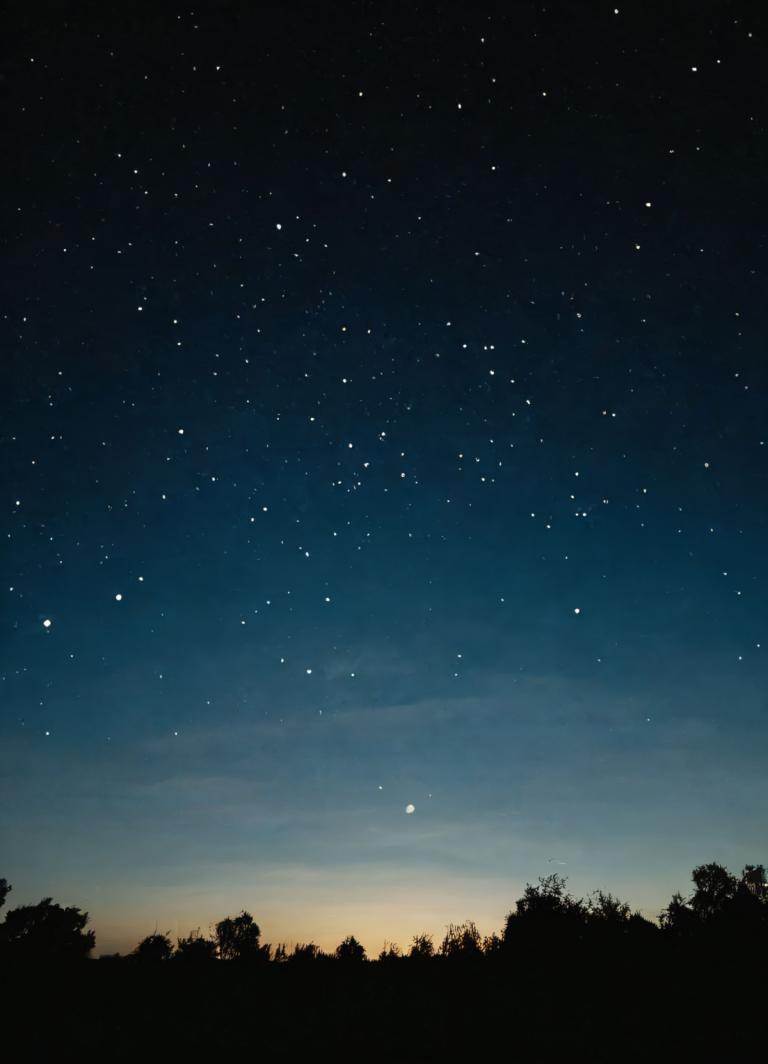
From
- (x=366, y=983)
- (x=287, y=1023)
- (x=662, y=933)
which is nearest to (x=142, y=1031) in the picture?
(x=287, y=1023)

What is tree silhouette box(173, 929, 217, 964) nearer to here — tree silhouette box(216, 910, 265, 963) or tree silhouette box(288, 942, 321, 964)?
tree silhouette box(288, 942, 321, 964)

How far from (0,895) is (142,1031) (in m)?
66.4

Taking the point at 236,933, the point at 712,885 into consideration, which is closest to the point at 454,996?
the point at 712,885

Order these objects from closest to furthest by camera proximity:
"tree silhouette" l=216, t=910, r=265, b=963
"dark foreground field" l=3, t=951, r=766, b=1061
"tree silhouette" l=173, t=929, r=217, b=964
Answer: "dark foreground field" l=3, t=951, r=766, b=1061 < "tree silhouette" l=173, t=929, r=217, b=964 < "tree silhouette" l=216, t=910, r=265, b=963

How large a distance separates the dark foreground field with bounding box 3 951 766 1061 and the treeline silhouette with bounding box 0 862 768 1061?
0.06m

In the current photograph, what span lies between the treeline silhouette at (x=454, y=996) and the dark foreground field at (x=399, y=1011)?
0.18ft

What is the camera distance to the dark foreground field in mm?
12641

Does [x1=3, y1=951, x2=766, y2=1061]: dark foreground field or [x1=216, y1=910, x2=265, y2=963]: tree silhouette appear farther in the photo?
[x1=216, y1=910, x2=265, y2=963]: tree silhouette

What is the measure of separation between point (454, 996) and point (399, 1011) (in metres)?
2.70

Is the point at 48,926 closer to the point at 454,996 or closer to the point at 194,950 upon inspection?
the point at 194,950

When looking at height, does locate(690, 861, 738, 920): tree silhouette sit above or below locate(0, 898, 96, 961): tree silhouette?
above

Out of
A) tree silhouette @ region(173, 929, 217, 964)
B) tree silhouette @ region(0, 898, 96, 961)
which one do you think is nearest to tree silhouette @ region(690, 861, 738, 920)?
tree silhouette @ region(173, 929, 217, 964)

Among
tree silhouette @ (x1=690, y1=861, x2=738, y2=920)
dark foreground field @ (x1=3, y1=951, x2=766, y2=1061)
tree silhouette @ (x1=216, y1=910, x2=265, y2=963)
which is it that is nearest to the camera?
dark foreground field @ (x1=3, y1=951, x2=766, y2=1061)

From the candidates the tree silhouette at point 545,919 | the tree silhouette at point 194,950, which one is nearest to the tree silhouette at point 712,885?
the tree silhouette at point 545,919
